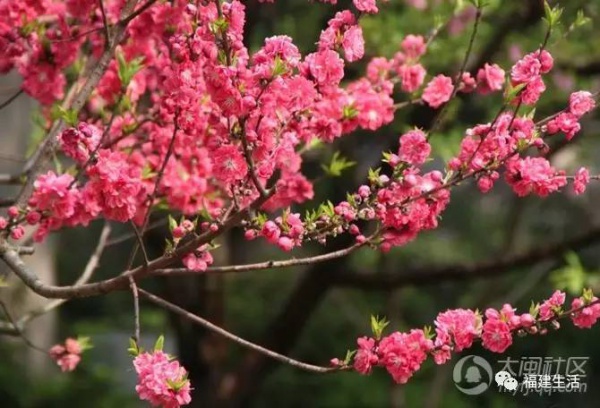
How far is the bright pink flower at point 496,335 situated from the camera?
2.70 m

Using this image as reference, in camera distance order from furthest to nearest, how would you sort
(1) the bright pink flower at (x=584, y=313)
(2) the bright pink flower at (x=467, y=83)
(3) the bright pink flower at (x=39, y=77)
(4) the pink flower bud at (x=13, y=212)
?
1. (3) the bright pink flower at (x=39, y=77)
2. (2) the bright pink flower at (x=467, y=83)
3. (4) the pink flower bud at (x=13, y=212)
4. (1) the bright pink flower at (x=584, y=313)

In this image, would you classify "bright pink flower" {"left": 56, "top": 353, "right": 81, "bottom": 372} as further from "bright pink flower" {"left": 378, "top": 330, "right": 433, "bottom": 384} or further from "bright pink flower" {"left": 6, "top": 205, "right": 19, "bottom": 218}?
"bright pink flower" {"left": 378, "top": 330, "right": 433, "bottom": 384}

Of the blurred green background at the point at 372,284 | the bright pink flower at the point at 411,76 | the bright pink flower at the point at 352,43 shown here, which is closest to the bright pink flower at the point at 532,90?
the blurred green background at the point at 372,284

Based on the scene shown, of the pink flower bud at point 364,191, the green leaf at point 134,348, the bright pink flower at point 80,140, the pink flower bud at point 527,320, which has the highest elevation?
the bright pink flower at point 80,140

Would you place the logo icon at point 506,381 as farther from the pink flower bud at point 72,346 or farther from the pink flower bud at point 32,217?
the pink flower bud at point 32,217

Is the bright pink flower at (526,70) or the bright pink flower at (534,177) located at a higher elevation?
the bright pink flower at (526,70)

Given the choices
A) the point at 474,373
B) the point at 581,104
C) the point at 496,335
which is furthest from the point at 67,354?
the point at 581,104

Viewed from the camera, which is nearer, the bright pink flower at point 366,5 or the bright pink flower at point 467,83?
the bright pink flower at point 366,5

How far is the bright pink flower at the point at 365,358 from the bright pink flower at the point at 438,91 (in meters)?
0.92

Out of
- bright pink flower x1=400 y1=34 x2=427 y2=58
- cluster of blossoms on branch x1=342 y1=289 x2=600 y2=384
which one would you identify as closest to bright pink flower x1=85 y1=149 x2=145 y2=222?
cluster of blossoms on branch x1=342 y1=289 x2=600 y2=384

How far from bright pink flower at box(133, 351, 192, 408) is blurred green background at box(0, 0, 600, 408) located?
0.87 ft

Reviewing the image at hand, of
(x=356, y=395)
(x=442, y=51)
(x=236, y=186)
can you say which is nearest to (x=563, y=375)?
(x=442, y=51)

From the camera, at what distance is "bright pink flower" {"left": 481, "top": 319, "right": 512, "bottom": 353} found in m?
2.70

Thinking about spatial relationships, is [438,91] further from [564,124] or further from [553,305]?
[553,305]
